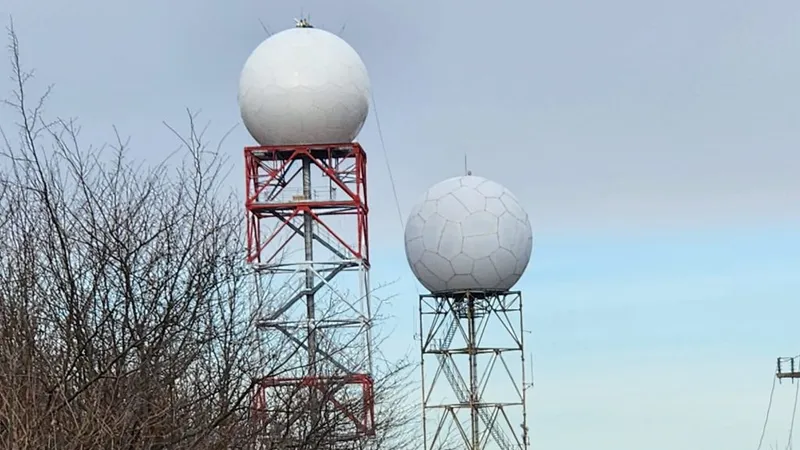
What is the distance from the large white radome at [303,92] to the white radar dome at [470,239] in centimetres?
479

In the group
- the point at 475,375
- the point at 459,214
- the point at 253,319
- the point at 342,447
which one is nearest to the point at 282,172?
the point at 459,214

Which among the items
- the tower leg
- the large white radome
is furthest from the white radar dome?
the large white radome

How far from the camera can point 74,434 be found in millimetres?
8672

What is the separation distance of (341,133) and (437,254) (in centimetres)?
543

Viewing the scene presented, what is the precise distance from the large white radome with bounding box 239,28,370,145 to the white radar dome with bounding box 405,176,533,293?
4.79 meters

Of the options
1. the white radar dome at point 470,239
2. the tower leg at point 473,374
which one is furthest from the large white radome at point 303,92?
the tower leg at point 473,374

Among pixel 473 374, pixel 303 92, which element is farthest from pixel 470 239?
pixel 303 92

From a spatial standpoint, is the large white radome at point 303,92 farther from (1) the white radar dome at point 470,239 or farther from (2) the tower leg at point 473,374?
(2) the tower leg at point 473,374

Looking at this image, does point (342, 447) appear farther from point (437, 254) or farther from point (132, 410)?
point (437, 254)

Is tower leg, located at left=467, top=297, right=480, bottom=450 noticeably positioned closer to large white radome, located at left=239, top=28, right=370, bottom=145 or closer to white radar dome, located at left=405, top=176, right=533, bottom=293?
white radar dome, located at left=405, top=176, right=533, bottom=293

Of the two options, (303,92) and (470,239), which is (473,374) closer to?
(470,239)

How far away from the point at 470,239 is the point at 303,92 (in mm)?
6393

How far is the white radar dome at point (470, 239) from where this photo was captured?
3269 centimetres

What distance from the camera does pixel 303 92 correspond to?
28375 mm
